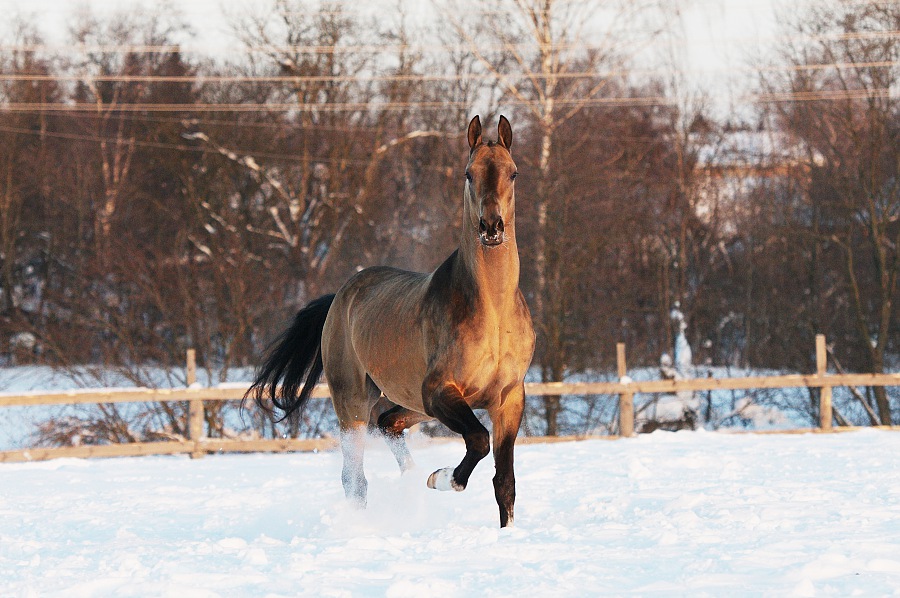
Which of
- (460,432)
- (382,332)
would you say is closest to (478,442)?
(460,432)

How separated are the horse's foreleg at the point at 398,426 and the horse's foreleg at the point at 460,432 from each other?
1.24m

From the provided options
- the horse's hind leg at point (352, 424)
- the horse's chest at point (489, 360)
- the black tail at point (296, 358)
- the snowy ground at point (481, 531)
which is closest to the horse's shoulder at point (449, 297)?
the horse's chest at point (489, 360)

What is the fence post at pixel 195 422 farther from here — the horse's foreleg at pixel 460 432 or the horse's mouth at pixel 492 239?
the horse's mouth at pixel 492 239

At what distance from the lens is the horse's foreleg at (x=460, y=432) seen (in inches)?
185

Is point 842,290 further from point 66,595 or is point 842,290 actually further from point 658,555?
point 66,595

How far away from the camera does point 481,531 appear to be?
468cm

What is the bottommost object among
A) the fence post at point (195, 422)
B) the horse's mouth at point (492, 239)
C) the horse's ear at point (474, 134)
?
the fence post at point (195, 422)

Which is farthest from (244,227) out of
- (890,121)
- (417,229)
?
(890,121)

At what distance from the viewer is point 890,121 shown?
19234mm

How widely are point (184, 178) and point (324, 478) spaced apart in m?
15.9

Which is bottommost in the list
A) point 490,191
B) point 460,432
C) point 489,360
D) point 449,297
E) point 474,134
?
point 460,432

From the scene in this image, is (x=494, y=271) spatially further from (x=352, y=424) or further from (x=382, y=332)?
(x=352, y=424)

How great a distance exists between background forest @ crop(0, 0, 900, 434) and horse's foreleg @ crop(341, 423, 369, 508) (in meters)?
10.1

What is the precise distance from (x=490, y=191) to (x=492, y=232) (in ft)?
0.84
